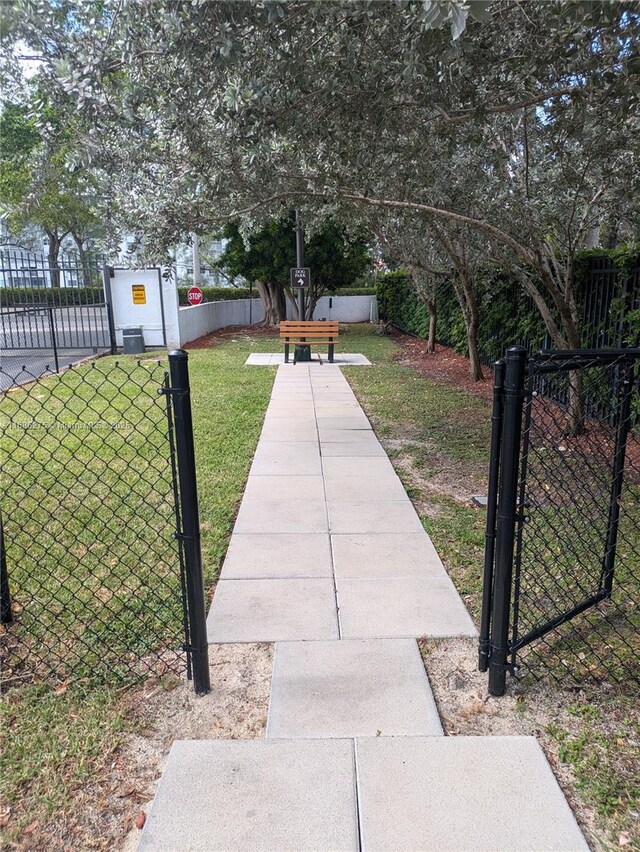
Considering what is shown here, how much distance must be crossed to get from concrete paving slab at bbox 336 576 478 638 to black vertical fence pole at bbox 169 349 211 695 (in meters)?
0.78

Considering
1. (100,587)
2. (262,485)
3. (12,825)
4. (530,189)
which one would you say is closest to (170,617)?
(100,587)

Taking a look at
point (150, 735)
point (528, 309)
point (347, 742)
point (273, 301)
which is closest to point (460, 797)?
point (347, 742)

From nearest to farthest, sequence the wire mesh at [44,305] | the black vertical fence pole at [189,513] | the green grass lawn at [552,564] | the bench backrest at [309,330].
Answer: the green grass lawn at [552,564] < the black vertical fence pole at [189,513] < the wire mesh at [44,305] < the bench backrest at [309,330]

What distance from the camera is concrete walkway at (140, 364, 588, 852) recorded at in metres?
1.94

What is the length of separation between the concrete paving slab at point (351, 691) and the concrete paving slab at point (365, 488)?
7.08 feet

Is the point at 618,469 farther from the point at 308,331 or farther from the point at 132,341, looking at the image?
the point at 132,341

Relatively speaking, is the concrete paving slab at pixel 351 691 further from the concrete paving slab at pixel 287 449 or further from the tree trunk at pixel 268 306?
the tree trunk at pixel 268 306

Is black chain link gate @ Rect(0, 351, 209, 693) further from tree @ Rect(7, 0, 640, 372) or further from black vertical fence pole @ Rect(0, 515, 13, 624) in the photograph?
tree @ Rect(7, 0, 640, 372)

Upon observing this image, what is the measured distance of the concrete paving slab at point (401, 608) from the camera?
3.11 metres

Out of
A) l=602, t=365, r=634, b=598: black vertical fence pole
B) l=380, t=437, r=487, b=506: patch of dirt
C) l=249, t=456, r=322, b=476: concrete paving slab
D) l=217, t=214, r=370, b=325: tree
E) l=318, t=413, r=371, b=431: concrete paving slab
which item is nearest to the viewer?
l=602, t=365, r=634, b=598: black vertical fence pole

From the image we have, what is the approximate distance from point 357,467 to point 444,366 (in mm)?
7793

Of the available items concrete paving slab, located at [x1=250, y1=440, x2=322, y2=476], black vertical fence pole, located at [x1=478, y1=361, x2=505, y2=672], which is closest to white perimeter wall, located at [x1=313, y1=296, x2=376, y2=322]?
concrete paving slab, located at [x1=250, y1=440, x2=322, y2=476]

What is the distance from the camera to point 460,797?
6.73ft

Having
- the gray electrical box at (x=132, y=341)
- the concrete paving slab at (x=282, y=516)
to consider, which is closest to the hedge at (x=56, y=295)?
the gray electrical box at (x=132, y=341)
